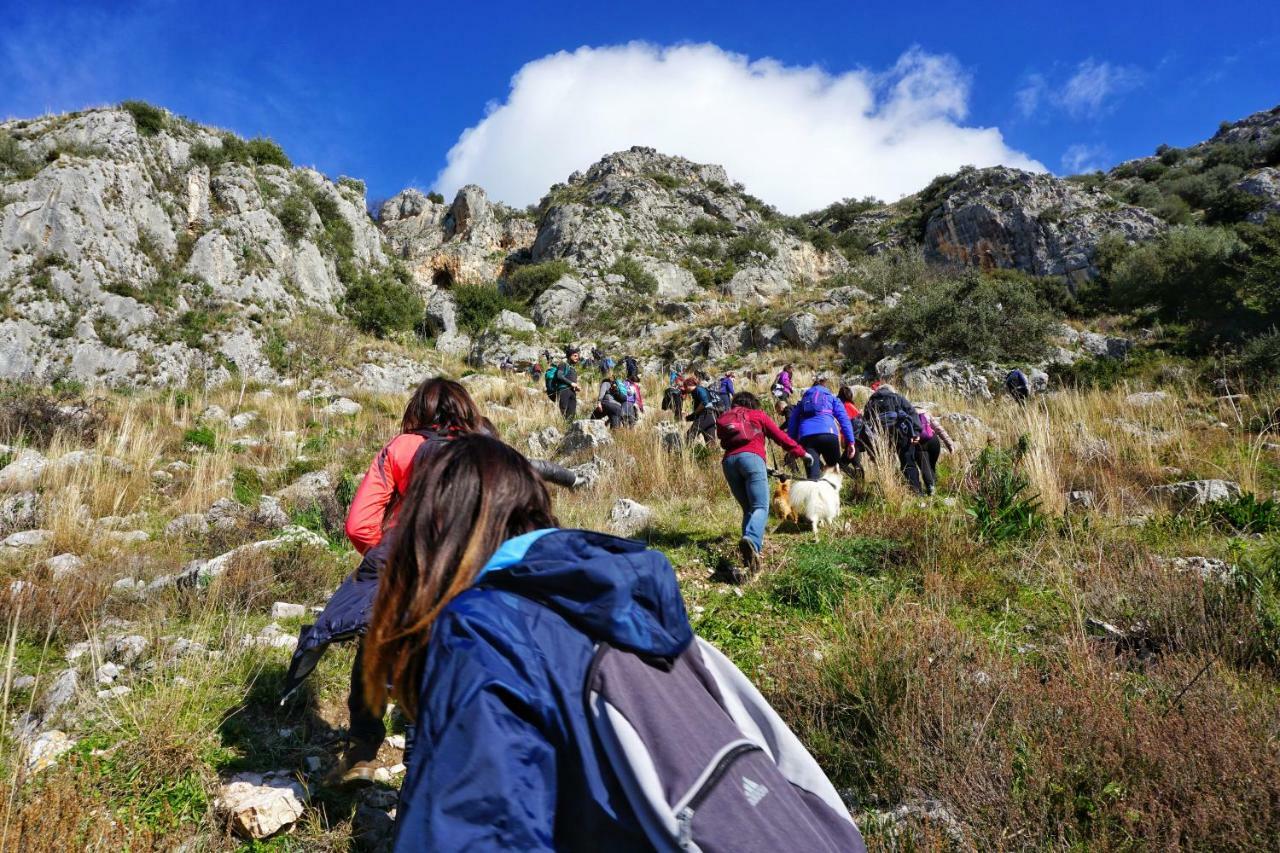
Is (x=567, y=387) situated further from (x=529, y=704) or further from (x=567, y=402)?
(x=529, y=704)

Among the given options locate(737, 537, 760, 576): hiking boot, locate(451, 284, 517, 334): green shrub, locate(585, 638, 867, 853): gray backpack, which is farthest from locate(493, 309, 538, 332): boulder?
locate(585, 638, 867, 853): gray backpack

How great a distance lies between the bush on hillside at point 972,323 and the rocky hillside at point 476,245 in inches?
59.8

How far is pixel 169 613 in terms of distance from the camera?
3877 millimetres

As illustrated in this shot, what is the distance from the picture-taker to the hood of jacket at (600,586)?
973 mm

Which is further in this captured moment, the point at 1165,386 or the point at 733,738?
the point at 1165,386

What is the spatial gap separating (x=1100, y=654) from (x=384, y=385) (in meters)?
16.9

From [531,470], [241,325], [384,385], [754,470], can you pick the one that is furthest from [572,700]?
[241,325]

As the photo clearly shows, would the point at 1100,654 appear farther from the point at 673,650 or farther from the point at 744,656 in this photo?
the point at 673,650

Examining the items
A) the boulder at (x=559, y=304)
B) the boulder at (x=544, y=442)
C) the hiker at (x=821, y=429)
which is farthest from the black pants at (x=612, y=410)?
the boulder at (x=559, y=304)

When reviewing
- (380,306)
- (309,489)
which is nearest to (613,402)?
(309,489)

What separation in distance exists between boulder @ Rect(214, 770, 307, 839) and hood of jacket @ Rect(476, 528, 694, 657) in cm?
182

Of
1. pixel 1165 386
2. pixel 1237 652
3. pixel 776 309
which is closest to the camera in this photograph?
pixel 1237 652

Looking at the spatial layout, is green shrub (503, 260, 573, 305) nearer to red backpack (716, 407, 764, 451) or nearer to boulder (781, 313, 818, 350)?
boulder (781, 313, 818, 350)

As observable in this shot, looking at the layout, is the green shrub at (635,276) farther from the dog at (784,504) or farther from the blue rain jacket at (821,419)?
the dog at (784,504)
